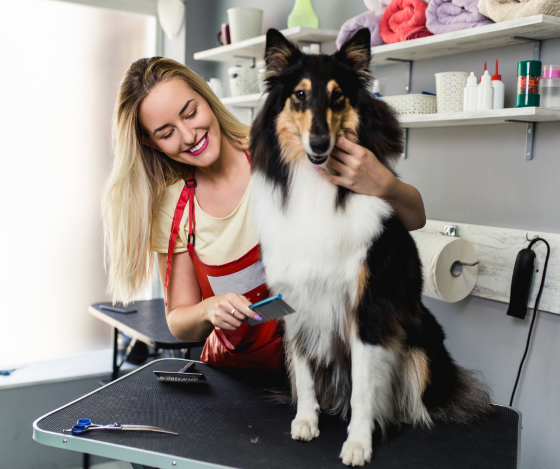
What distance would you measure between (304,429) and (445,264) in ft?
3.34

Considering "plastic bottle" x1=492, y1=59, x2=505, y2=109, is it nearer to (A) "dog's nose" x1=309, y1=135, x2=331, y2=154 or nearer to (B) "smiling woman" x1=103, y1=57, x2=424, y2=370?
(B) "smiling woman" x1=103, y1=57, x2=424, y2=370

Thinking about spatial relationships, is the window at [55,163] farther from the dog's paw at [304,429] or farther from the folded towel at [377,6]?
the dog's paw at [304,429]

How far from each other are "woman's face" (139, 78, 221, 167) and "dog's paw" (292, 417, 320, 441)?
0.78 m

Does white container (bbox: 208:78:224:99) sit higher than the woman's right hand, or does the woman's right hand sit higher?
white container (bbox: 208:78:224:99)

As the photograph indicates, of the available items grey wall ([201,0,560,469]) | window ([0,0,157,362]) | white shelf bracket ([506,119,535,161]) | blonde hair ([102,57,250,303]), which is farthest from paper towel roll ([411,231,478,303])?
window ([0,0,157,362])

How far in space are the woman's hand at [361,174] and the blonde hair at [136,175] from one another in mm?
602

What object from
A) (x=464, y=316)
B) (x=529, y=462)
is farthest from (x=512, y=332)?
(x=529, y=462)

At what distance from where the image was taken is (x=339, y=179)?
48.4 inches

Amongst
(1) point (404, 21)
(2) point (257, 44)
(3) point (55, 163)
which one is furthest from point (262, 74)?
(3) point (55, 163)

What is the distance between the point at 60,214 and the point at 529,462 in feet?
9.88

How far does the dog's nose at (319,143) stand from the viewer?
1.14 metres

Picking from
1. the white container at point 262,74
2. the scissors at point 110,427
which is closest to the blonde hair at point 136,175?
the white container at point 262,74

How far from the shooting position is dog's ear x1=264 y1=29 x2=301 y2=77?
1288 mm

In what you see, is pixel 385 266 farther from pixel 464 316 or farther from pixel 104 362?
pixel 104 362
